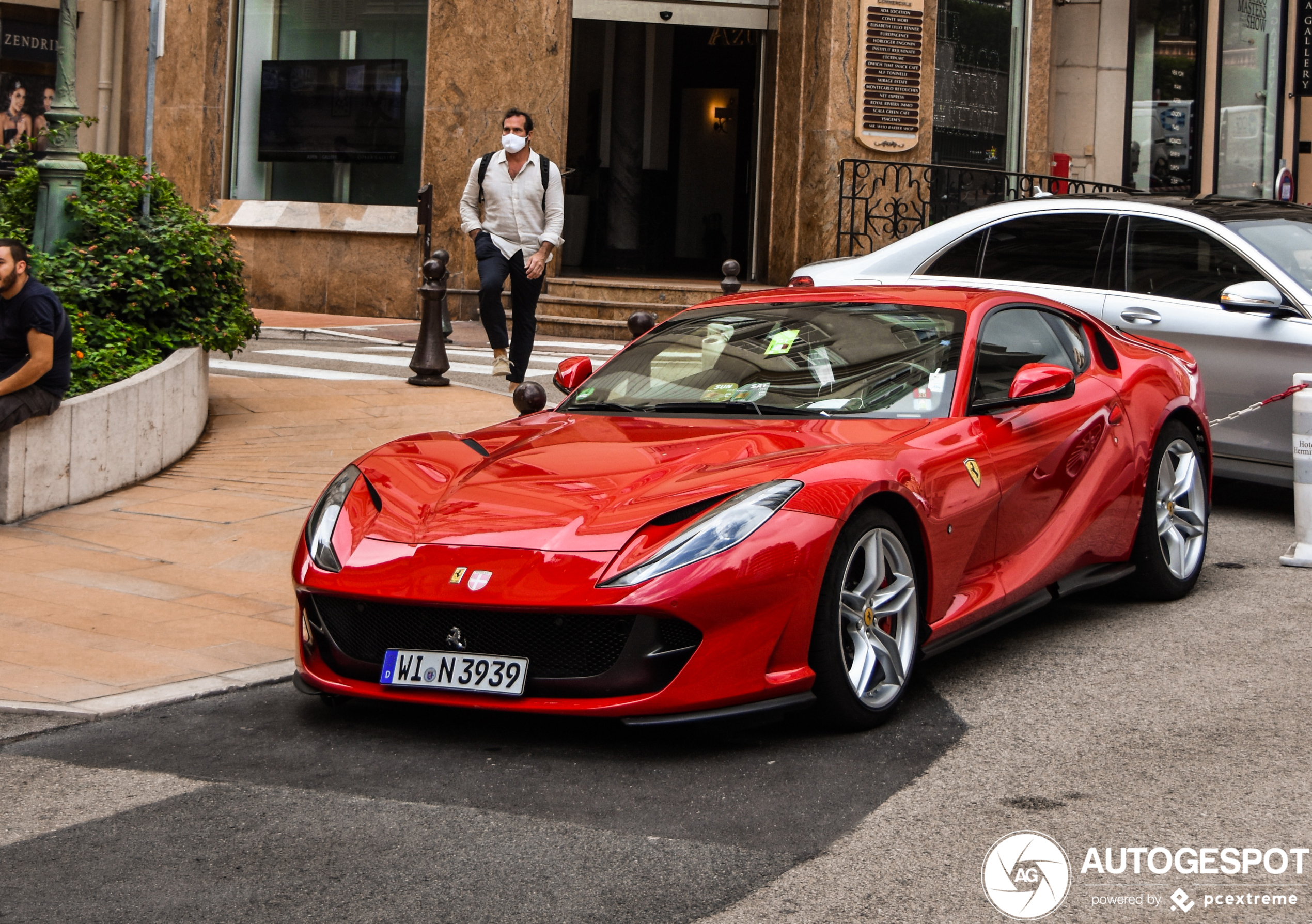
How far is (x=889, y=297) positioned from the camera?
591 centimetres

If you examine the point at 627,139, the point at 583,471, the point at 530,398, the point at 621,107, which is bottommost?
the point at 583,471

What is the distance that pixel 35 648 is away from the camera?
5.58 metres

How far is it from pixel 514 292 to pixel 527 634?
7580 mm

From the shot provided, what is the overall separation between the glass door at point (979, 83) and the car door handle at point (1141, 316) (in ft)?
36.5

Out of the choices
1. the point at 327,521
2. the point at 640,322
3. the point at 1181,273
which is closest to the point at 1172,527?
the point at 1181,273

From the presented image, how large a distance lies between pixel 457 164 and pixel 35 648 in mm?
13050

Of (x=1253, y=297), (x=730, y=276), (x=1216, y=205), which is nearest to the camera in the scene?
(x=1253, y=297)

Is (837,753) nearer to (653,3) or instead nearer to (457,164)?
(457,164)

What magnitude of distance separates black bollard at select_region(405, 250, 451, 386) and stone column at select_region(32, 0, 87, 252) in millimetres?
2885

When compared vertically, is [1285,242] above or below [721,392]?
above

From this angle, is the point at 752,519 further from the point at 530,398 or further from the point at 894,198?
the point at 894,198

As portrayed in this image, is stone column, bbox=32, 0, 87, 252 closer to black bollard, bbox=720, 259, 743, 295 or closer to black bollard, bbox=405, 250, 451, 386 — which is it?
black bollard, bbox=405, 250, 451, 386

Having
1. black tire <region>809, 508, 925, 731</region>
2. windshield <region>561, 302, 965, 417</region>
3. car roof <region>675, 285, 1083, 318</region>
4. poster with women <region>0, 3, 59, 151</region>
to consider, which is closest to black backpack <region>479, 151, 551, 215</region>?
car roof <region>675, 285, 1083, 318</region>

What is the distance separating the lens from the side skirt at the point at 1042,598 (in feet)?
16.6
